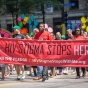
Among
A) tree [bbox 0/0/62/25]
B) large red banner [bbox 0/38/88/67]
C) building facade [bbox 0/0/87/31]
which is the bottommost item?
building facade [bbox 0/0/87/31]

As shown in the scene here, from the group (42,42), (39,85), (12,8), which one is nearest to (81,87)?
(39,85)

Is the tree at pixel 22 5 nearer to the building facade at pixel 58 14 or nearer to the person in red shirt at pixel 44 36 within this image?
the person in red shirt at pixel 44 36

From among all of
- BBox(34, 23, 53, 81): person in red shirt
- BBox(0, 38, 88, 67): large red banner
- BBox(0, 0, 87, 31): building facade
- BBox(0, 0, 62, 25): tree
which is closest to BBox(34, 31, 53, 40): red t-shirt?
BBox(34, 23, 53, 81): person in red shirt

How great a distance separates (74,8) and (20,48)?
31.0 meters

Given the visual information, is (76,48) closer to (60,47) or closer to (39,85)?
(60,47)

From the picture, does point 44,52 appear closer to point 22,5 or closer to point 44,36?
point 44,36

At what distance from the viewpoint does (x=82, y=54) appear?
11.5 metres

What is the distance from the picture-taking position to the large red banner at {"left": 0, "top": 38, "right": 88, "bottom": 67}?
11461 millimetres

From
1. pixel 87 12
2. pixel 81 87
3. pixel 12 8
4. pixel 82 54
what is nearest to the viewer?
pixel 81 87

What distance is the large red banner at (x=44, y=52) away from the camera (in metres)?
11.5

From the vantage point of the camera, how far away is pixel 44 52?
1160cm

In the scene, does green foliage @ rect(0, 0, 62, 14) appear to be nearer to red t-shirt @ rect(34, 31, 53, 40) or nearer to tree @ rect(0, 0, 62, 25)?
tree @ rect(0, 0, 62, 25)

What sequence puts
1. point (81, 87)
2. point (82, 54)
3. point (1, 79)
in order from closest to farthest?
point (81, 87) < point (82, 54) < point (1, 79)

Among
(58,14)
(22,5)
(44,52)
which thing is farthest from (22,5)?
(58,14)
